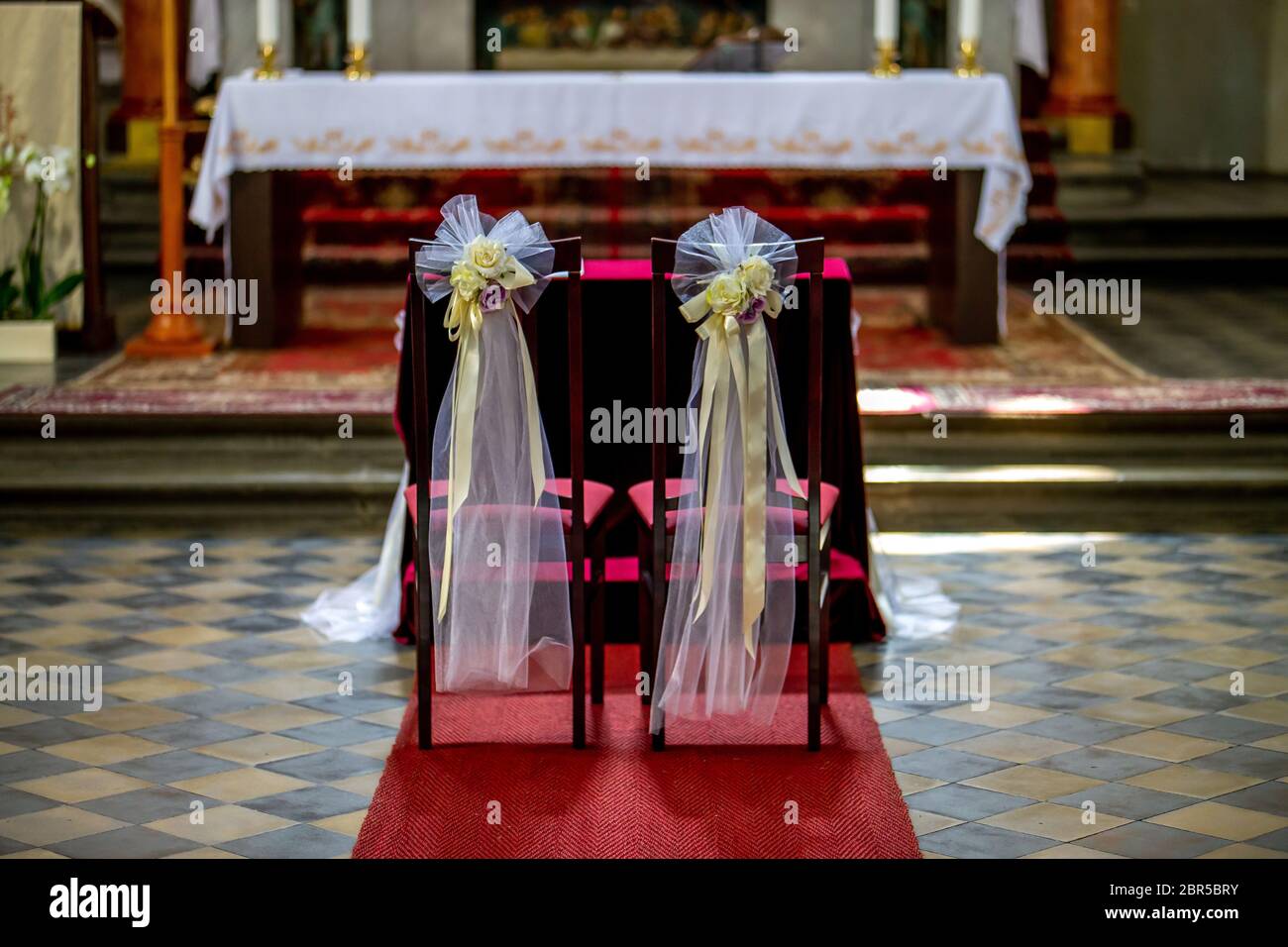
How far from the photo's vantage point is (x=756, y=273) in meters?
3.88

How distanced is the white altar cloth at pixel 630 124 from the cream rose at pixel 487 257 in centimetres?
337

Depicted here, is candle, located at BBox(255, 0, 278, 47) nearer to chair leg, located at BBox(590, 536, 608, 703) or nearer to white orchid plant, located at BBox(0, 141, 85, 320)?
white orchid plant, located at BBox(0, 141, 85, 320)

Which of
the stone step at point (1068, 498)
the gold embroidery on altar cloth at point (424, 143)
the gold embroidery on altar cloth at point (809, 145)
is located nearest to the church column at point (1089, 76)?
the gold embroidery on altar cloth at point (809, 145)

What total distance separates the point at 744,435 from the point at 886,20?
3835 millimetres

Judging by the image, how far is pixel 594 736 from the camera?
411 cm

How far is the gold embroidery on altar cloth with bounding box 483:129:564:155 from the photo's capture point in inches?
285

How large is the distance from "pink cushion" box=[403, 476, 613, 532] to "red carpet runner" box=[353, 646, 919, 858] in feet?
1.53

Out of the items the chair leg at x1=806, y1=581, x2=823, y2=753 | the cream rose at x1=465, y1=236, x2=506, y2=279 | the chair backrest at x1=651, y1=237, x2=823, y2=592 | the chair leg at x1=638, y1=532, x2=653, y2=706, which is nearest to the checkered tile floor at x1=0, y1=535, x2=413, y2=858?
the chair leg at x1=638, y1=532, x2=653, y2=706

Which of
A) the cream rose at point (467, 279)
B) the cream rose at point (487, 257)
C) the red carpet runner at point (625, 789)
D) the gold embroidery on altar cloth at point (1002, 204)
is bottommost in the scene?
the red carpet runner at point (625, 789)

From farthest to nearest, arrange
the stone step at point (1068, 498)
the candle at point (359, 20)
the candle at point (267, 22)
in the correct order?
1. the candle at point (359, 20)
2. the candle at point (267, 22)
3. the stone step at point (1068, 498)

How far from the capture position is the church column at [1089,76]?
11312mm

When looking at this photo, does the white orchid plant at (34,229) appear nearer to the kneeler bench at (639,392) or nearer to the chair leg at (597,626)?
the kneeler bench at (639,392)

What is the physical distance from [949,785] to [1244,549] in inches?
A: 91.7
